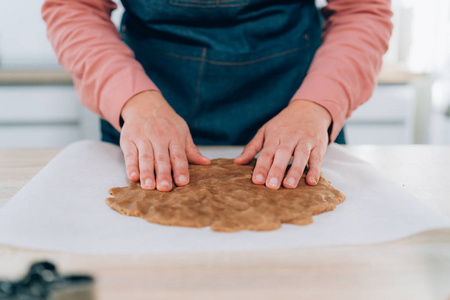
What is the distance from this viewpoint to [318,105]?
90 cm

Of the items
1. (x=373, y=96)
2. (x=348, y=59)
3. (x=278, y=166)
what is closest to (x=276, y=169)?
(x=278, y=166)

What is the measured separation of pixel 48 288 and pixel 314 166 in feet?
1.89

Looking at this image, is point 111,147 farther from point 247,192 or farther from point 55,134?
point 55,134

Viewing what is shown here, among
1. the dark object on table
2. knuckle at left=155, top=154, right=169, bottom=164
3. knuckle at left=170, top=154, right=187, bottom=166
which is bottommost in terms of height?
knuckle at left=170, top=154, right=187, bottom=166

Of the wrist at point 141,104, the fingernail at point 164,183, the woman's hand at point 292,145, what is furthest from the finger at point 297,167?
the wrist at point 141,104

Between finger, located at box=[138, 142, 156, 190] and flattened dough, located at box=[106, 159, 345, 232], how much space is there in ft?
0.05

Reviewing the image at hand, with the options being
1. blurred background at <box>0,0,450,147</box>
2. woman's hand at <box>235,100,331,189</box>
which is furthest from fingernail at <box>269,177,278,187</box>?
blurred background at <box>0,0,450,147</box>

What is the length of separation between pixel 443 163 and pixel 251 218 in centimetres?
60

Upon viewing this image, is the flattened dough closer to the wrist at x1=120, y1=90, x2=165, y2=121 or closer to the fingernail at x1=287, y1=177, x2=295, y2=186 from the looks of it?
the fingernail at x1=287, y1=177, x2=295, y2=186

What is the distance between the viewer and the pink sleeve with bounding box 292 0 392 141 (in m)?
0.92

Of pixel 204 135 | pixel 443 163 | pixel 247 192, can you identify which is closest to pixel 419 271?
Answer: pixel 247 192

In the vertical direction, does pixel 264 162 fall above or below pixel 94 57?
below

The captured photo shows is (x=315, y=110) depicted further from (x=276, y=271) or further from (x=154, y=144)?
(x=276, y=271)

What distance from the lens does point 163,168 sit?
0.75m
